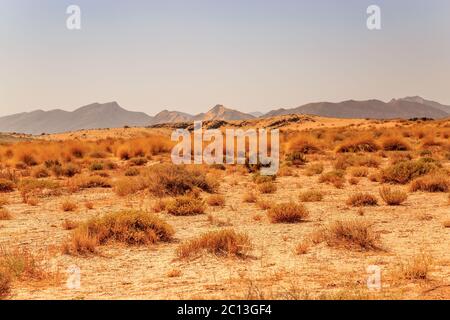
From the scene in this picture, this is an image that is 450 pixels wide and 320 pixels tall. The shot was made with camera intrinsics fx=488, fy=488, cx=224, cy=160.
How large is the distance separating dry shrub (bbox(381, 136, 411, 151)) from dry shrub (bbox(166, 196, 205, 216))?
1866cm

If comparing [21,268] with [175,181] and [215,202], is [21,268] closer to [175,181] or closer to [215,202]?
[215,202]

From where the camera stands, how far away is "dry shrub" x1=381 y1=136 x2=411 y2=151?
2791 cm

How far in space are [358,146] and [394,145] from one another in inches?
78.4

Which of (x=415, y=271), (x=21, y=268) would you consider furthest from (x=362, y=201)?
(x=21, y=268)

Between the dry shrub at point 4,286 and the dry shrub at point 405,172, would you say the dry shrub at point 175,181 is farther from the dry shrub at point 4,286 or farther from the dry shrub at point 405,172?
the dry shrub at point 4,286

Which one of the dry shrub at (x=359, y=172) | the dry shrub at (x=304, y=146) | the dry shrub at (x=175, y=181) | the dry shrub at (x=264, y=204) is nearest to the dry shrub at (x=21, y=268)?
the dry shrub at (x=264, y=204)

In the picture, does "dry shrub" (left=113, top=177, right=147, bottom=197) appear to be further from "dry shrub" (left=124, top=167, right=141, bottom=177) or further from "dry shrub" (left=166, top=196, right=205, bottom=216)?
"dry shrub" (left=124, top=167, right=141, bottom=177)

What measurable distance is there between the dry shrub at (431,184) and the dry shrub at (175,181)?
20.0 ft

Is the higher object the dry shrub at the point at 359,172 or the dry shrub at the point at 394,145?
the dry shrub at the point at 394,145

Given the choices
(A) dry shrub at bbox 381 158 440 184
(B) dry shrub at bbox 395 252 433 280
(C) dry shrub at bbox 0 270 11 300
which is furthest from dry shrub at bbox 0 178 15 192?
(B) dry shrub at bbox 395 252 433 280

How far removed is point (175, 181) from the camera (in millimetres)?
15016

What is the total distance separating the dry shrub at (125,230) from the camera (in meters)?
8.73
